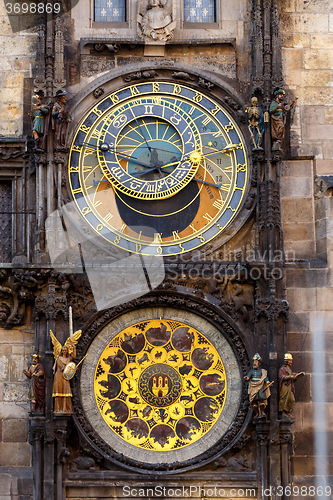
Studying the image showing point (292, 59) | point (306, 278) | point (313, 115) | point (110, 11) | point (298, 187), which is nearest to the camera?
point (306, 278)

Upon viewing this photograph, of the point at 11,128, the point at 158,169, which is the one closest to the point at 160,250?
the point at 158,169

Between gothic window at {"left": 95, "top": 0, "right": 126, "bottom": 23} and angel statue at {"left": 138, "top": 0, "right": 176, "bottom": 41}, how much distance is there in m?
0.37

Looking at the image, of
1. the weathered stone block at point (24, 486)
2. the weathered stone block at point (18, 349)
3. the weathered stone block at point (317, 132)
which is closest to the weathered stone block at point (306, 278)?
the weathered stone block at point (317, 132)

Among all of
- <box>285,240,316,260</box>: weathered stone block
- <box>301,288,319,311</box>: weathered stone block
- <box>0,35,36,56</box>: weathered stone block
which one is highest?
<box>0,35,36,56</box>: weathered stone block

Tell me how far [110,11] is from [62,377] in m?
5.40

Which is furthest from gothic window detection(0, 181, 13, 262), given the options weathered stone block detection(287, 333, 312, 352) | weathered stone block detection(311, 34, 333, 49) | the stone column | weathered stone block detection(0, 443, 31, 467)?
weathered stone block detection(311, 34, 333, 49)

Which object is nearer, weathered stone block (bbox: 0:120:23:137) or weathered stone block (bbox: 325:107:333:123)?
weathered stone block (bbox: 0:120:23:137)

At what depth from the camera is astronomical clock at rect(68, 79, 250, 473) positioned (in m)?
13.8

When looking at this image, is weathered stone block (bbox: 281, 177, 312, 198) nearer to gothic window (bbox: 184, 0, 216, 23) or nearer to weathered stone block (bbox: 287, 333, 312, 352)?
weathered stone block (bbox: 287, 333, 312, 352)

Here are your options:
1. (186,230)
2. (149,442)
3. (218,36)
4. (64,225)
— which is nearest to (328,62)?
(218,36)

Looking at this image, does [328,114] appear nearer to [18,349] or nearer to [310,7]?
[310,7]

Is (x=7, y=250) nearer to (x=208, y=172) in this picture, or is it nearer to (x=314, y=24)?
(x=208, y=172)

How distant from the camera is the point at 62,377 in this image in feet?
44.3

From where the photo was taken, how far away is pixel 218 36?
1513 centimetres
